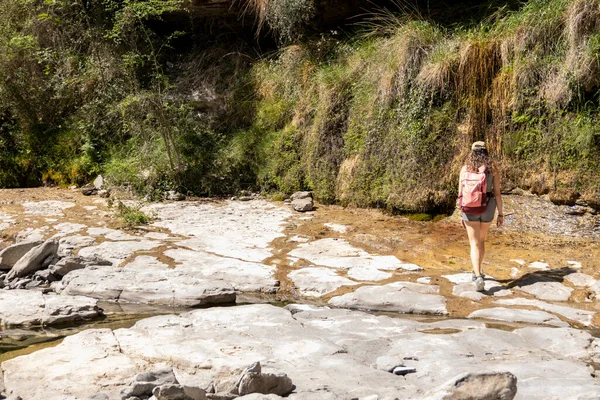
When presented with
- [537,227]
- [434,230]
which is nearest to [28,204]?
[434,230]

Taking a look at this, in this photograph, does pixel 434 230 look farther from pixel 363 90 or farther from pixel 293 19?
pixel 293 19

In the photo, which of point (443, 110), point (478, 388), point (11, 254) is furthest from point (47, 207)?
point (478, 388)

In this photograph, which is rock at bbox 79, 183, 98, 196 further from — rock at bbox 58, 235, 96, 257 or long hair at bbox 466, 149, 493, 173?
long hair at bbox 466, 149, 493, 173

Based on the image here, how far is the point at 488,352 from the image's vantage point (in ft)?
15.0

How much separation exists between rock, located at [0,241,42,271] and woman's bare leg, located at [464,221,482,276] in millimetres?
5344

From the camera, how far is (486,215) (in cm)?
657

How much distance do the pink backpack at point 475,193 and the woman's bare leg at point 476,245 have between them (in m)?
0.15

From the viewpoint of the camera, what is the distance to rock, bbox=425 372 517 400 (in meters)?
3.29

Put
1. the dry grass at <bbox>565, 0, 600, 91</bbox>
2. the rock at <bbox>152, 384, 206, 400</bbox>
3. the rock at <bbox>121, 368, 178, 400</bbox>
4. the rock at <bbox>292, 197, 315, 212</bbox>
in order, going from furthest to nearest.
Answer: the rock at <bbox>292, 197, 315, 212</bbox>, the dry grass at <bbox>565, 0, 600, 91</bbox>, the rock at <bbox>121, 368, 178, 400</bbox>, the rock at <bbox>152, 384, 206, 400</bbox>

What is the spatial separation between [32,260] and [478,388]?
576cm

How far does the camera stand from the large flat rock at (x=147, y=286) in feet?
20.7

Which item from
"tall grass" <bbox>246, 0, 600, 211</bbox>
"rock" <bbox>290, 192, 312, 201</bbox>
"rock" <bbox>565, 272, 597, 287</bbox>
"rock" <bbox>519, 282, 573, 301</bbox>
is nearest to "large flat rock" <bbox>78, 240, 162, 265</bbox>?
"rock" <bbox>290, 192, 312, 201</bbox>

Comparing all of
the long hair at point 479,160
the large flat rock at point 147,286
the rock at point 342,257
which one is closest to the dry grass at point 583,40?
the long hair at point 479,160

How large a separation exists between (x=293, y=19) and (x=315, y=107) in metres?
1.78
